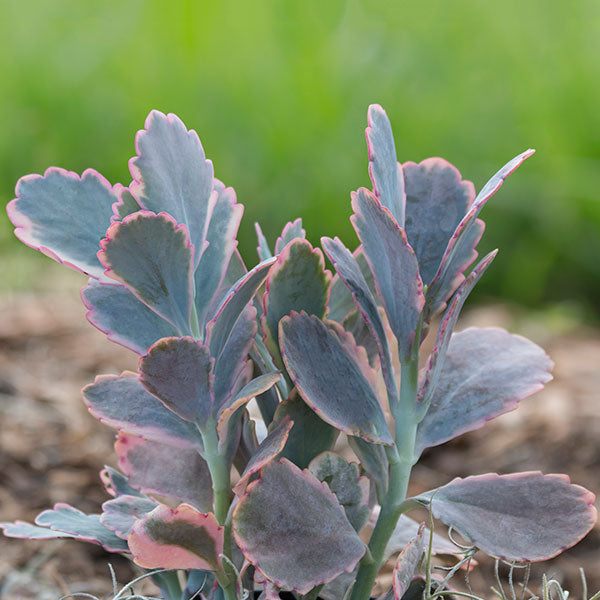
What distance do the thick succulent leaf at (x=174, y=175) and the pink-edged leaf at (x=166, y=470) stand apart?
18cm

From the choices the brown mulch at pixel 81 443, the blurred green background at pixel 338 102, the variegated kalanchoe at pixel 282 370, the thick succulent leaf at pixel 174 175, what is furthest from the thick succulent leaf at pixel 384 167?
the blurred green background at pixel 338 102

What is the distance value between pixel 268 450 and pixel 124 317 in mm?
148

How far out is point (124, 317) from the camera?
0.63m

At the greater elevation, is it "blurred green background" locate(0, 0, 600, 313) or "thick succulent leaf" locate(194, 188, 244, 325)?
"blurred green background" locate(0, 0, 600, 313)

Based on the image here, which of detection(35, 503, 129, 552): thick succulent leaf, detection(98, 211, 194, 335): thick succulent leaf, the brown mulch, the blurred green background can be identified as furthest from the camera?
the blurred green background

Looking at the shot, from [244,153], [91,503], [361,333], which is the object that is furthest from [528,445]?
[244,153]

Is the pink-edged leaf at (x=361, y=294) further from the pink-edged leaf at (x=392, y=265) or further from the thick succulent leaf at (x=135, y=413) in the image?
the thick succulent leaf at (x=135, y=413)

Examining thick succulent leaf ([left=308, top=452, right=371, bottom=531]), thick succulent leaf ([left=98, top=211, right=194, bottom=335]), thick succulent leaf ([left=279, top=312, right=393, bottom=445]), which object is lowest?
thick succulent leaf ([left=308, top=452, right=371, bottom=531])

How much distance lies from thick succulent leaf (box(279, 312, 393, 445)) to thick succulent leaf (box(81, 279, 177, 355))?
10 cm

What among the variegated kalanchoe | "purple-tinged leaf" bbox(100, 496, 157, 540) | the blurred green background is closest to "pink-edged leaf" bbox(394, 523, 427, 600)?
the variegated kalanchoe

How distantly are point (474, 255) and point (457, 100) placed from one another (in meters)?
3.13

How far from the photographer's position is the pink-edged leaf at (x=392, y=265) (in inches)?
23.1

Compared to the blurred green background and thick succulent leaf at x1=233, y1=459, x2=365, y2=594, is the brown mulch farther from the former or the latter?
the blurred green background

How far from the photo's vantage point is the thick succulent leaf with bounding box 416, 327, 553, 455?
26.4 inches
